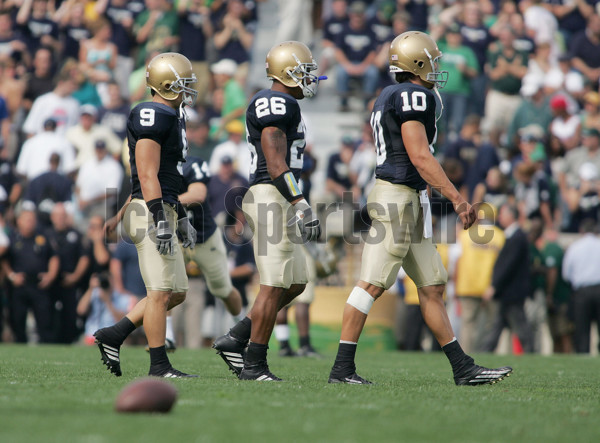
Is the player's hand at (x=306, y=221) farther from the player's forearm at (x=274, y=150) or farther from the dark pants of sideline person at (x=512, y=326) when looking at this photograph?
the dark pants of sideline person at (x=512, y=326)

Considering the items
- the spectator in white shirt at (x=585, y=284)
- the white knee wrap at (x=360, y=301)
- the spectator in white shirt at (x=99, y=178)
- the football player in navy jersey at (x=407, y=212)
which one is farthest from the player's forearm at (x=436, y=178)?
the spectator in white shirt at (x=99, y=178)

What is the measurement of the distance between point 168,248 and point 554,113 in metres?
9.73

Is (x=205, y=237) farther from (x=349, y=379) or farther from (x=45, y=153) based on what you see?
(x=45, y=153)

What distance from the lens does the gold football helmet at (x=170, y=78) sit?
591 centimetres

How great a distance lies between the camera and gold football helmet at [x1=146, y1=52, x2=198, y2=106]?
5.91 m

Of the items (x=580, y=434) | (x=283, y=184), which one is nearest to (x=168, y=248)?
(x=283, y=184)

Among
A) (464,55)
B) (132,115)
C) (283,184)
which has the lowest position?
(283,184)

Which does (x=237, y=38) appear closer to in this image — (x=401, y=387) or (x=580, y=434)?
(x=401, y=387)

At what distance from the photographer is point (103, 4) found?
15.7 metres

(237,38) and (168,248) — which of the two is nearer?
(168,248)

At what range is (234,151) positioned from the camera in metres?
13.3

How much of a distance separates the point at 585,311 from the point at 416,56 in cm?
672

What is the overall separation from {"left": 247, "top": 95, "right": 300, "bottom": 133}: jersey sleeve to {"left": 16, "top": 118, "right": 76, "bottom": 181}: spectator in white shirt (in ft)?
26.4

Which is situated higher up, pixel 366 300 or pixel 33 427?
pixel 366 300
